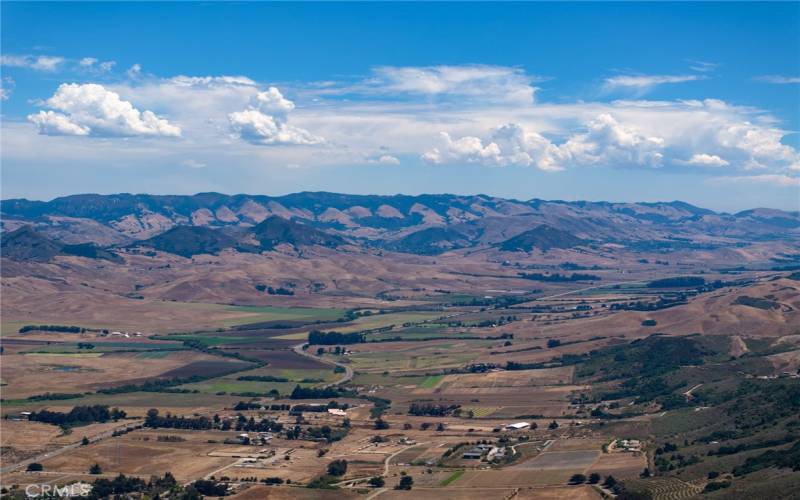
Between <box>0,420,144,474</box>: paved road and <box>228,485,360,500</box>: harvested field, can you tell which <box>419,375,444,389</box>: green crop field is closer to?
<box>0,420,144,474</box>: paved road

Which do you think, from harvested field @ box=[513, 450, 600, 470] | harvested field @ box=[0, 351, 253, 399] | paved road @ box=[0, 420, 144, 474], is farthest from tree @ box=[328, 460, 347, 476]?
harvested field @ box=[0, 351, 253, 399]

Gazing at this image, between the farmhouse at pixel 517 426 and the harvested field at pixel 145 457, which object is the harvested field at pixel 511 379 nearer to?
the farmhouse at pixel 517 426

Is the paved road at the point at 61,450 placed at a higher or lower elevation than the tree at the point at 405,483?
lower

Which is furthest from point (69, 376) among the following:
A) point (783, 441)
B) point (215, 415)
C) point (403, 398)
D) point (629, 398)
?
point (783, 441)

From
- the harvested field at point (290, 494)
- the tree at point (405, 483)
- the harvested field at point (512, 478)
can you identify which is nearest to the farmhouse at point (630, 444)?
the harvested field at point (512, 478)

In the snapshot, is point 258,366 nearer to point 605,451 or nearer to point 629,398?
point 629,398

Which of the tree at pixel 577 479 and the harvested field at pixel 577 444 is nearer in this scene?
the tree at pixel 577 479
